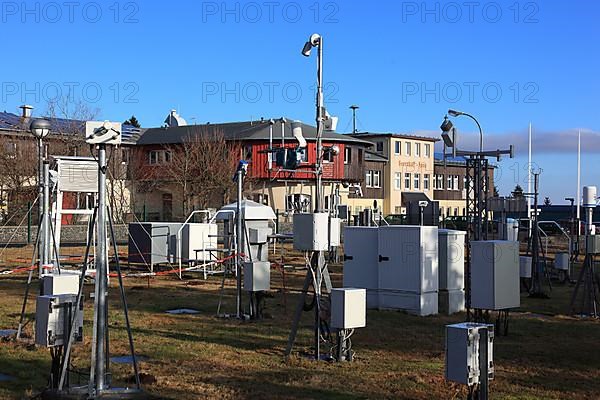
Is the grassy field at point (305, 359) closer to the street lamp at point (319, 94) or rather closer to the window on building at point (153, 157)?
the street lamp at point (319, 94)

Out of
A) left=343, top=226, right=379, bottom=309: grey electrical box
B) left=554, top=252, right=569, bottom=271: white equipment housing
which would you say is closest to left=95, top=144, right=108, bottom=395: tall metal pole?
left=343, top=226, right=379, bottom=309: grey electrical box

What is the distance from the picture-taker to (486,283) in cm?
1348

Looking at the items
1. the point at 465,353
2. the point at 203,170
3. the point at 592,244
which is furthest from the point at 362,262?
the point at 203,170

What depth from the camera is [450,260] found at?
57.2 feet

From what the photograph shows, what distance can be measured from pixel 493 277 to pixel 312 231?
3.63 metres

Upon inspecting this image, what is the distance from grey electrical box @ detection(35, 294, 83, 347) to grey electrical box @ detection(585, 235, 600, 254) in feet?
37.0

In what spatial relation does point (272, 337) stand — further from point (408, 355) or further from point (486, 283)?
point (486, 283)

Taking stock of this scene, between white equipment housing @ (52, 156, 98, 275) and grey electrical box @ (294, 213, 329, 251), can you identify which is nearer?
grey electrical box @ (294, 213, 329, 251)

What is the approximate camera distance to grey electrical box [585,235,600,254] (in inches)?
656

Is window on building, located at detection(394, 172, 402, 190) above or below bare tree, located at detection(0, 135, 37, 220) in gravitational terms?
above

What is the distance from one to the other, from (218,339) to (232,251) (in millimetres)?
10808

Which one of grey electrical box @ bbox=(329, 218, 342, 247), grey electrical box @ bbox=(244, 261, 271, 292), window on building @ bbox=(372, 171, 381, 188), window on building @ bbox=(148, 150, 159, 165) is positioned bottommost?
grey electrical box @ bbox=(244, 261, 271, 292)

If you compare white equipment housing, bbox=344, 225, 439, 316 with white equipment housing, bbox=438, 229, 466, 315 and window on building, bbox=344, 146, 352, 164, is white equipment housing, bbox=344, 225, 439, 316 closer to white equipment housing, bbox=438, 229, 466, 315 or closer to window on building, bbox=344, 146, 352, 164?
white equipment housing, bbox=438, 229, 466, 315

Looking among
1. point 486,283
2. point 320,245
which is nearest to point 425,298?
point 486,283
